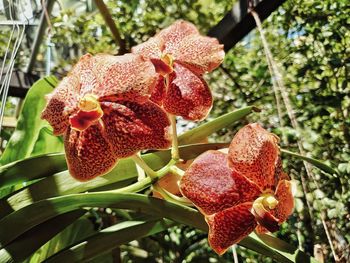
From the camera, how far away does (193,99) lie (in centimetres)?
41

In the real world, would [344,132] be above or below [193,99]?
below

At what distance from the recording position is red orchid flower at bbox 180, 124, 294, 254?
0.36 meters

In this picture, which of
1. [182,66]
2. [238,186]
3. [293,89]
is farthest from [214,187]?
[293,89]

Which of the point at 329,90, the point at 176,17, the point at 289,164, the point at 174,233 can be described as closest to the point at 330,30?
the point at 329,90

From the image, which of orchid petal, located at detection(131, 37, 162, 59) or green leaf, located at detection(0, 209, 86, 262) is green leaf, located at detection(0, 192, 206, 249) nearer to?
green leaf, located at detection(0, 209, 86, 262)

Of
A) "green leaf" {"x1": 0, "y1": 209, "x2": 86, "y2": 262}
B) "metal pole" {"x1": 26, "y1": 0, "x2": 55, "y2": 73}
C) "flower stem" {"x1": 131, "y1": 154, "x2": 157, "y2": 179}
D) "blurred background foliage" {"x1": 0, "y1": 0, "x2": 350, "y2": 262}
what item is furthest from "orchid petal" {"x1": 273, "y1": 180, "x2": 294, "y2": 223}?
"metal pole" {"x1": 26, "y1": 0, "x2": 55, "y2": 73}

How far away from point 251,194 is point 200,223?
9 cm

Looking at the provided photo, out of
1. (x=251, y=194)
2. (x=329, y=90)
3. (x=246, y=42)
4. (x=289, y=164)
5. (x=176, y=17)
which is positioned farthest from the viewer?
(x=246, y=42)

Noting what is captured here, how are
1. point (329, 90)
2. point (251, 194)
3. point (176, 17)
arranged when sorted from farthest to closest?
A: point (176, 17) < point (329, 90) < point (251, 194)

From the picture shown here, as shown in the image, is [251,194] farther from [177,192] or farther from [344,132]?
[344,132]

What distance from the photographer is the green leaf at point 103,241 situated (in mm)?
458

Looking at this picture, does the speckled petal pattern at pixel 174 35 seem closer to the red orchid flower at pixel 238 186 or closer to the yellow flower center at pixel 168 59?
the yellow flower center at pixel 168 59

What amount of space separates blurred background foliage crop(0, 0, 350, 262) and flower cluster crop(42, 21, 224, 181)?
0.55 m

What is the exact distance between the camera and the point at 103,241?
0.47m
